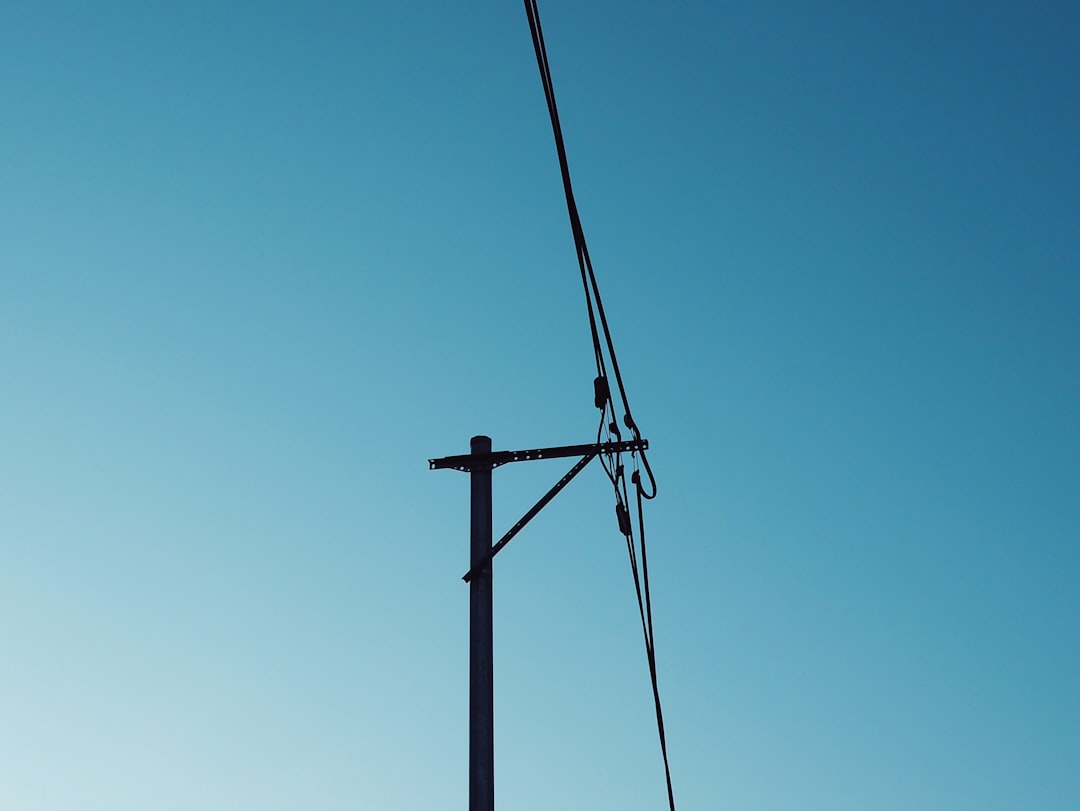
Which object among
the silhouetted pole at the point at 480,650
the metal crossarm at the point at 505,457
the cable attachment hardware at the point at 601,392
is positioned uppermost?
the cable attachment hardware at the point at 601,392

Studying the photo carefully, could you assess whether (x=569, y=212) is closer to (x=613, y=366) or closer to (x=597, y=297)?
(x=597, y=297)

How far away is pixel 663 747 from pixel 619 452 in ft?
10.8

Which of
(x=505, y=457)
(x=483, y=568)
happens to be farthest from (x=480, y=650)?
(x=505, y=457)

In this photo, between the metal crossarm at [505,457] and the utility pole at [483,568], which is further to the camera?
the metal crossarm at [505,457]

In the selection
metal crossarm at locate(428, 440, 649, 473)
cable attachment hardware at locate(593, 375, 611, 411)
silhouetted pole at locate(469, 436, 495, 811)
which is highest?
cable attachment hardware at locate(593, 375, 611, 411)

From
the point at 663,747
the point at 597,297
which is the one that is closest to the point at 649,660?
the point at 663,747

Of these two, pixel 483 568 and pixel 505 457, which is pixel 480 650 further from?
pixel 505 457

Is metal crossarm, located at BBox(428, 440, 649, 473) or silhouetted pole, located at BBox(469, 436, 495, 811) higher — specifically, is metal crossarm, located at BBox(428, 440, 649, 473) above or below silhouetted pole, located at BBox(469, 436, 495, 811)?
above

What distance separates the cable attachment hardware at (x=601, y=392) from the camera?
9195mm

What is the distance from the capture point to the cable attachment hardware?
362 inches

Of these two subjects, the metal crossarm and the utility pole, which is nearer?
the utility pole

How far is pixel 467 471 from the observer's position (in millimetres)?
8781

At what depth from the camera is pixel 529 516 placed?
8664 millimetres

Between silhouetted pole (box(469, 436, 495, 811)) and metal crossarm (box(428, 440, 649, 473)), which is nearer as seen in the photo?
silhouetted pole (box(469, 436, 495, 811))
